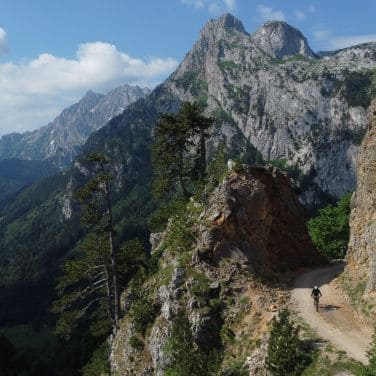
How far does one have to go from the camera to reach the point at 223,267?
132 ft

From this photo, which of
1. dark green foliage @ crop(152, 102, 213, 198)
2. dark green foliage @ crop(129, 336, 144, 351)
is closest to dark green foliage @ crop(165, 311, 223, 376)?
dark green foliage @ crop(129, 336, 144, 351)

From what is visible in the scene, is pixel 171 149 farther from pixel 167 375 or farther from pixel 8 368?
pixel 8 368

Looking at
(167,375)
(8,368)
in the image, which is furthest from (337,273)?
(8,368)

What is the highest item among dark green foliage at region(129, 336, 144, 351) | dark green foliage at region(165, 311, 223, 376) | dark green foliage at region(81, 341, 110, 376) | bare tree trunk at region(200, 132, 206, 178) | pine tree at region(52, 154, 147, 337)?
bare tree trunk at region(200, 132, 206, 178)

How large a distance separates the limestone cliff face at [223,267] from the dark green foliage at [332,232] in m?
21.4

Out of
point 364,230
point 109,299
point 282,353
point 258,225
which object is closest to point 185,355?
point 282,353

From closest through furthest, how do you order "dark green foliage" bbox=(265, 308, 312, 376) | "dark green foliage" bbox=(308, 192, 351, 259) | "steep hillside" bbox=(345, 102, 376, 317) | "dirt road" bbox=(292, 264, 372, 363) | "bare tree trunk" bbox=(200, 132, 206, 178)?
"dark green foliage" bbox=(265, 308, 312, 376) → "dirt road" bbox=(292, 264, 372, 363) → "steep hillside" bbox=(345, 102, 376, 317) → "bare tree trunk" bbox=(200, 132, 206, 178) → "dark green foliage" bbox=(308, 192, 351, 259)

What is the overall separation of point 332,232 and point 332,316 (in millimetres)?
37712

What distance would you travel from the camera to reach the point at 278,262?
4331 centimetres

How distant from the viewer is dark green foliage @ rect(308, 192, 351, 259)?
2667 inches

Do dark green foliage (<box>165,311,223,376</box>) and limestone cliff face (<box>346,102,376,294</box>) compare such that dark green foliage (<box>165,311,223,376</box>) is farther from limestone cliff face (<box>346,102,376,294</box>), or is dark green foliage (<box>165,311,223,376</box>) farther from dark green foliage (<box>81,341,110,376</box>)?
dark green foliage (<box>81,341,110,376</box>)

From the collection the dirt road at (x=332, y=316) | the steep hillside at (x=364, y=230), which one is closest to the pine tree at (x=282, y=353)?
the dirt road at (x=332, y=316)

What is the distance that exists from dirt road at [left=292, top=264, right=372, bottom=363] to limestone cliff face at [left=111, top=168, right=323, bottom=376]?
2034 millimetres

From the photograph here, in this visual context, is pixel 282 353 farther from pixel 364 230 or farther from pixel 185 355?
pixel 364 230
